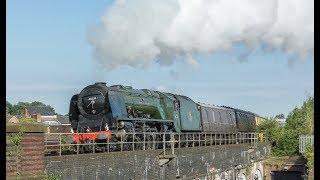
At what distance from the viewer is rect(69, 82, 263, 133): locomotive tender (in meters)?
20.5

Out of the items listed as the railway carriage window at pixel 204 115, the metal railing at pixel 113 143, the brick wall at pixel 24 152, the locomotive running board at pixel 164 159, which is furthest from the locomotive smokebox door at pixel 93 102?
the railway carriage window at pixel 204 115

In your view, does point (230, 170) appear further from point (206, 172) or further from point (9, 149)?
point (9, 149)

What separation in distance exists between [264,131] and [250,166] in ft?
54.2

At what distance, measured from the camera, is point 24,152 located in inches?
351

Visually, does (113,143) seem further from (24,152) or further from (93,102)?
Answer: (24,152)

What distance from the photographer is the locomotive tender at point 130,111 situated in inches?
806

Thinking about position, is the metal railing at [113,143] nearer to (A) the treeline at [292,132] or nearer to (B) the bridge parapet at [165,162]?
(B) the bridge parapet at [165,162]

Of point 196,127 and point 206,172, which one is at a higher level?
point 196,127

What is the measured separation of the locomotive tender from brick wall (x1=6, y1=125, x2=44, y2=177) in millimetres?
10278

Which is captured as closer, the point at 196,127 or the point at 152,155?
the point at 152,155

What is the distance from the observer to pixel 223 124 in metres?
37.4

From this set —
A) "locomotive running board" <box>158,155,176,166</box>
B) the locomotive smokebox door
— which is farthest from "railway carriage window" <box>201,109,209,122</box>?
the locomotive smokebox door
